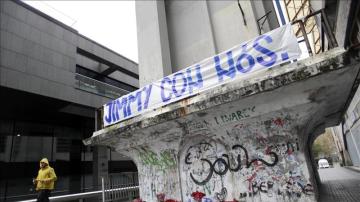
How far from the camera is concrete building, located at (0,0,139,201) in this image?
1375 centimetres

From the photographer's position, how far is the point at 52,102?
15.2 metres

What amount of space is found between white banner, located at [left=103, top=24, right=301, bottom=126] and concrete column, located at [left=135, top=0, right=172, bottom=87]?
2211 millimetres

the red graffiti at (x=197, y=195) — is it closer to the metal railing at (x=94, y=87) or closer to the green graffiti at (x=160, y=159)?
the green graffiti at (x=160, y=159)

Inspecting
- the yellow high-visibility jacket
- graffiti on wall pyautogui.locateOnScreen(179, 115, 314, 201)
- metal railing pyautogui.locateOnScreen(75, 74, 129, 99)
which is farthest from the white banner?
metal railing pyautogui.locateOnScreen(75, 74, 129, 99)

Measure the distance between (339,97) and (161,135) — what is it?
4.81 m

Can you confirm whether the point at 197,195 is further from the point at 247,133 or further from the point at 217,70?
the point at 217,70

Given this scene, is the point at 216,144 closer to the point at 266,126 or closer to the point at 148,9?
the point at 266,126

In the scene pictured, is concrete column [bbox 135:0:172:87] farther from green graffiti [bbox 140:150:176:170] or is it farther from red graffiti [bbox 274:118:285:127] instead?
red graffiti [bbox 274:118:285:127]

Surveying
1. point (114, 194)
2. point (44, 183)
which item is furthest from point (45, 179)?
point (114, 194)

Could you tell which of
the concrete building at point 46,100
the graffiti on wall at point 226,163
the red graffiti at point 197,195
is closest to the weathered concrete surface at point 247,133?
the graffiti on wall at point 226,163

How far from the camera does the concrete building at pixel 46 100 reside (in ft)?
45.1

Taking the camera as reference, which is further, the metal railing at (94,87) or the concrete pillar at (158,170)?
the metal railing at (94,87)

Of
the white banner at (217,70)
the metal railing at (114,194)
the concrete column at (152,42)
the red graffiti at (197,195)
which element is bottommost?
the red graffiti at (197,195)

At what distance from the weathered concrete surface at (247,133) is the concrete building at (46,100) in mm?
8458
